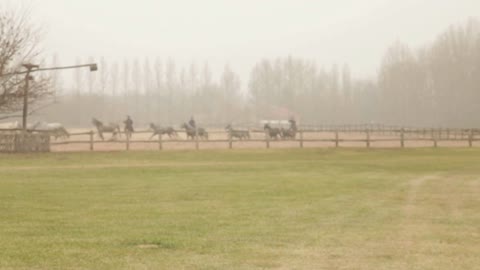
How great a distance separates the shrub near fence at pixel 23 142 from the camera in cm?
3153

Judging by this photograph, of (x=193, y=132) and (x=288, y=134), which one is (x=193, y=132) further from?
(x=288, y=134)

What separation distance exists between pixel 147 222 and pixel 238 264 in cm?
347

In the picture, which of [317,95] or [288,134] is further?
[317,95]

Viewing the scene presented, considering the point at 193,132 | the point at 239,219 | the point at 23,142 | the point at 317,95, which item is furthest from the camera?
the point at 317,95

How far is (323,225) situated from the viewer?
10.3 metres

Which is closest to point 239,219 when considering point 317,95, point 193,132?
point 193,132

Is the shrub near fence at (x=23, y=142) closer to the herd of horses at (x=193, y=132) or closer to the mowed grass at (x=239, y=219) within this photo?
the herd of horses at (x=193, y=132)

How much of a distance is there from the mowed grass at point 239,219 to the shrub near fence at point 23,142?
1055cm

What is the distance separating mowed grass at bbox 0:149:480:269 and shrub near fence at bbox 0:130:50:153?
1055cm

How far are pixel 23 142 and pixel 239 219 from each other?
918 inches

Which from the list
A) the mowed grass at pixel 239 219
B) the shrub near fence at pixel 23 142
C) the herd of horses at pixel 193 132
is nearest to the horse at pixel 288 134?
the herd of horses at pixel 193 132

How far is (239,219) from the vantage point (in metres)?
10.9

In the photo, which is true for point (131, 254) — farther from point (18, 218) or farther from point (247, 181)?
point (247, 181)

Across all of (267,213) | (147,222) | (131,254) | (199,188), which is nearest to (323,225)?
(267,213)
